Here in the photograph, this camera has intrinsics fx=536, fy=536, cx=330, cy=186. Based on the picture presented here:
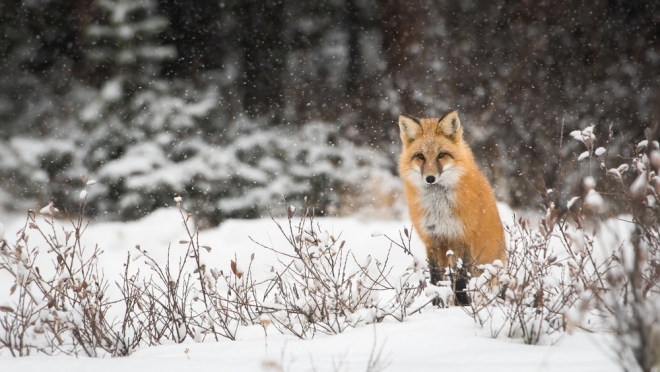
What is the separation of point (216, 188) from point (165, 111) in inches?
77.9

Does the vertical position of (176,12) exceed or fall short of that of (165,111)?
it exceeds it

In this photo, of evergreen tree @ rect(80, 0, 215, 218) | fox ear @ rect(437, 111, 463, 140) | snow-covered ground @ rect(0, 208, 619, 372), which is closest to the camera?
snow-covered ground @ rect(0, 208, 619, 372)

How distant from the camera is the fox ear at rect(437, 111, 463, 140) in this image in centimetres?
496

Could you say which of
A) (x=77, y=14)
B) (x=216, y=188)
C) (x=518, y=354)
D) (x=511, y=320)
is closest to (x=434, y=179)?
(x=511, y=320)

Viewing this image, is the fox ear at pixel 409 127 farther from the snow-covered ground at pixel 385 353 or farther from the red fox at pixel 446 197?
the snow-covered ground at pixel 385 353

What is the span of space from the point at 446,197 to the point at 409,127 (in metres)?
0.76

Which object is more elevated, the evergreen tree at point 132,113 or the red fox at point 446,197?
the evergreen tree at point 132,113

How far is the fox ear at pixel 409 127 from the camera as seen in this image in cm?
506

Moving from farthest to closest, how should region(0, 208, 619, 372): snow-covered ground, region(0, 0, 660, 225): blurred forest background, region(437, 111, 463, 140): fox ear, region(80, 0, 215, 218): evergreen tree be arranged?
1. region(0, 0, 660, 225): blurred forest background
2. region(80, 0, 215, 218): evergreen tree
3. region(437, 111, 463, 140): fox ear
4. region(0, 208, 619, 372): snow-covered ground

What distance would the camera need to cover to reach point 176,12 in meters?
12.1

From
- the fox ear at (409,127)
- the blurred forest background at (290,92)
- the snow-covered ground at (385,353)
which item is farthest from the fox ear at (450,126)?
the blurred forest background at (290,92)

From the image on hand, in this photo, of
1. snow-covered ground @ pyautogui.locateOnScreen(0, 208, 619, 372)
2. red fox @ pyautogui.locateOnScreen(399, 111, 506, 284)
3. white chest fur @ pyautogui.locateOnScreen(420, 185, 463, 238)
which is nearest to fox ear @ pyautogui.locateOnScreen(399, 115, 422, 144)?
red fox @ pyautogui.locateOnScreen(399, 111, 506, 284)

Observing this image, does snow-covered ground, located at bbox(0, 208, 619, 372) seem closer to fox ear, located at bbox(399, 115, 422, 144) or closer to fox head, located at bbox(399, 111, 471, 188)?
fox head, located at bbox(399, 111, 471, 188)

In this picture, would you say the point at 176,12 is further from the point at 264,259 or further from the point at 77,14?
the point at 264,259
